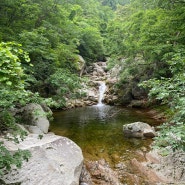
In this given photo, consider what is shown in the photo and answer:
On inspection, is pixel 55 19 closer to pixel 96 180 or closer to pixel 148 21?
pixel 148 21

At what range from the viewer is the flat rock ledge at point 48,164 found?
5363 mm

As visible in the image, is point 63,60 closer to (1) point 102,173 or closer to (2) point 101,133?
(2) point 101,133

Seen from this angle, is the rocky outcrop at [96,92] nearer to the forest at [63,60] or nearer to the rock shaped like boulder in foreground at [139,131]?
the forest at [63,60]

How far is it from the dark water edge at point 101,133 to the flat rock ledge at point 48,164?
1.93 meters

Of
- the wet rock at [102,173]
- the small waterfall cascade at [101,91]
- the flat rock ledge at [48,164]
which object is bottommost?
the small waterfall cascade at [101,91]

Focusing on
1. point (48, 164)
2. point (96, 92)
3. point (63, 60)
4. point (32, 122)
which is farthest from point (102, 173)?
point (96, 92)

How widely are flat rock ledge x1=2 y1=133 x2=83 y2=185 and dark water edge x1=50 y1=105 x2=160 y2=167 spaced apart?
6.33 feet

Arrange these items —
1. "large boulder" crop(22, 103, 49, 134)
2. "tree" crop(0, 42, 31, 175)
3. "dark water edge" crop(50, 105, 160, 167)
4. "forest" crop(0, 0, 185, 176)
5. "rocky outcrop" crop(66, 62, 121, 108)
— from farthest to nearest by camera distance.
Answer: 1. "rocky outcrop" crop(66, 62, 121, 108)
2. "large boulder" crop(22, 103, 49, 134)
3. "dark water edge" crop(50, 105, 160, 167)
4. "forest" crop(0, 0, 185, 176)
5. "tree" crop(0, 42, 31, 175)

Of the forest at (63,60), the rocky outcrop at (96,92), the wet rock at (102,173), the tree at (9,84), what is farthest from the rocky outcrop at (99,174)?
the rocky outcrop at (96,92)

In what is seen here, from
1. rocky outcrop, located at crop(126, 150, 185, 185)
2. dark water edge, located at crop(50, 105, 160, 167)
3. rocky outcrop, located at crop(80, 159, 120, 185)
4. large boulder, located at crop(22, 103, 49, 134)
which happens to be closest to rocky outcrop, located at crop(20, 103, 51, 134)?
large boulder, located at crop(22, 103, 49, 134)

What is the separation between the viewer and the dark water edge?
9023 millimetres

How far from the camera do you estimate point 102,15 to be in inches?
2094

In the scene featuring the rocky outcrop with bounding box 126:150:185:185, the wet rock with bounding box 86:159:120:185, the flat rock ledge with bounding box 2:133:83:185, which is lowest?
the wet rock with bounding box 86:159:120:185

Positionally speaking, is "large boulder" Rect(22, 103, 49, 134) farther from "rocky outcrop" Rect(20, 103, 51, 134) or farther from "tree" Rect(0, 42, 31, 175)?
"tree" Rect(0, 42, 31, 175)
